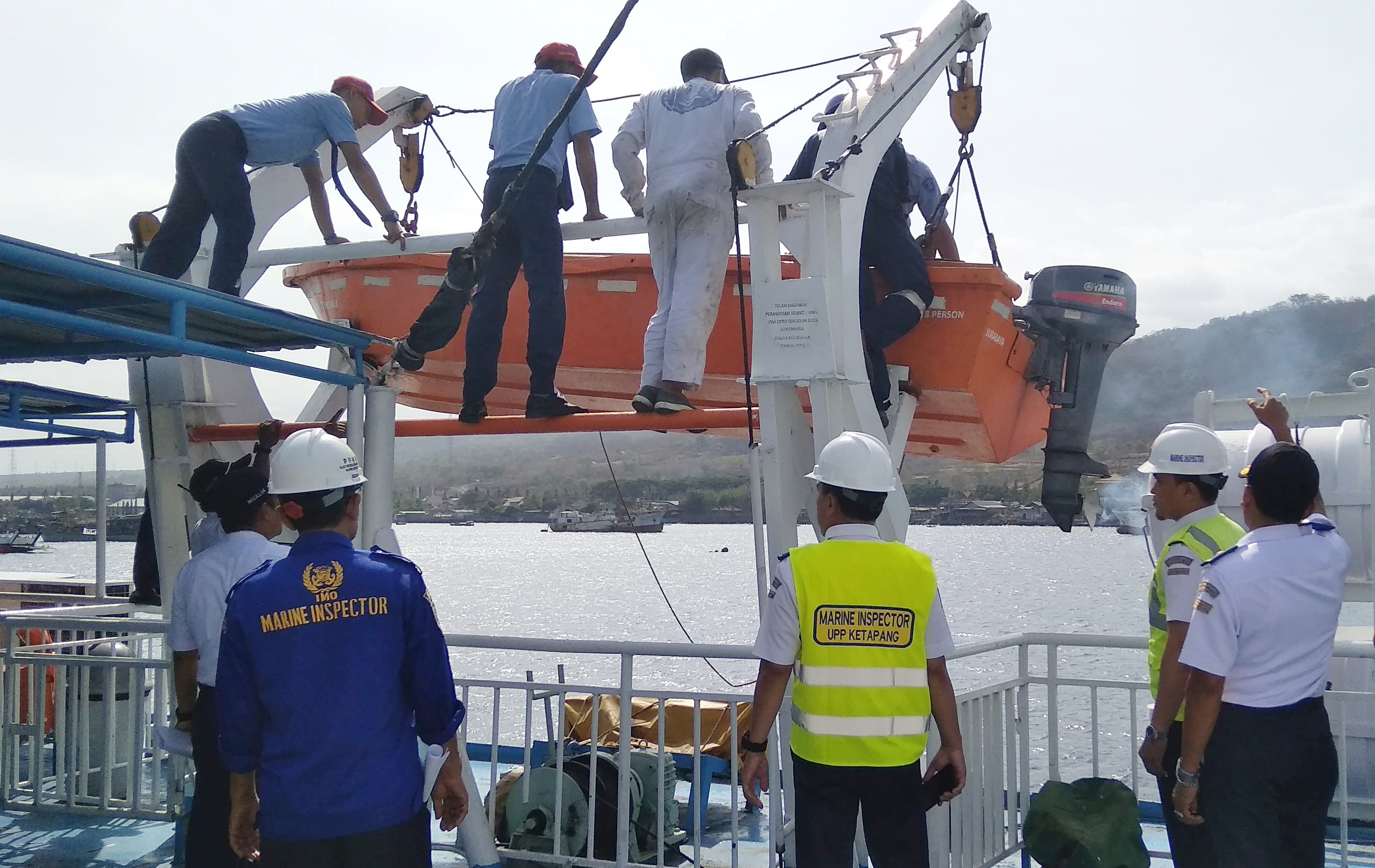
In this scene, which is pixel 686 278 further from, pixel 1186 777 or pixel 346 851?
pixel 346 851

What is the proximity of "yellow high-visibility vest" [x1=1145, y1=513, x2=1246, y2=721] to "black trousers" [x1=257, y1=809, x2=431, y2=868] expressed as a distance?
1904 mm

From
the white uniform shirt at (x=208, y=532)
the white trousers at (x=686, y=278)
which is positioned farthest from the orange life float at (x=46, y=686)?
the white trousers at (x=686, y=278)

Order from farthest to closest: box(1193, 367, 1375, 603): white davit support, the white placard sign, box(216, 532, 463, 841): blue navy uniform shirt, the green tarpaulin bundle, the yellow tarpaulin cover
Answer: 1. the yellow tarpaulin cover
2. box(1193, 367, 1375, 603): white davit support
3. the green tarpaulin bundle
4. the white placard sign
5. box(216, 532, 463, 841): blue navy uniform shirt

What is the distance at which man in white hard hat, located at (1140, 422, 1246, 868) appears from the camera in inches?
113

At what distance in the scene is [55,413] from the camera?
589 cm

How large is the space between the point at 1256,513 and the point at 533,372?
278 cm

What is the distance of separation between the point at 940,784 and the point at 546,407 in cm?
228

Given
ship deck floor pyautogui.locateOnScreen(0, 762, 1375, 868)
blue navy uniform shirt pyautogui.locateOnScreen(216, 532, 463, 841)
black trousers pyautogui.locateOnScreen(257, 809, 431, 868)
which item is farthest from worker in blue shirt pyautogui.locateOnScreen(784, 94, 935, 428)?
black trousers pyautogui.locateOnScreen(257, 809, 431, 868)

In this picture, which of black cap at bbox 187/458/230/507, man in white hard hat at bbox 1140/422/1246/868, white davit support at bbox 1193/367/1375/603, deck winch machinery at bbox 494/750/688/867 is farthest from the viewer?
white davit support at bbox 1193/367/1375/603

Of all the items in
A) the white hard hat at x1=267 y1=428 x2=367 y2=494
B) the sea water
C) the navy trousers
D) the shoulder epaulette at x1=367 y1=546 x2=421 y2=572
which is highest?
the navy trousers

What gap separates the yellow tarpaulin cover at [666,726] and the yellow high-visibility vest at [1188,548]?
9.03ft

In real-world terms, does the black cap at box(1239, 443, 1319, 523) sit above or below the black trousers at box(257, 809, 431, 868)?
above

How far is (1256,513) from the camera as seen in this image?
2762mm

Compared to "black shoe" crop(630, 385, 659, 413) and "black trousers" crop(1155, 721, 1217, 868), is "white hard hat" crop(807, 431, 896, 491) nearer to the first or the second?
"black trousers" crop(1155, 721, 1217, 868)
